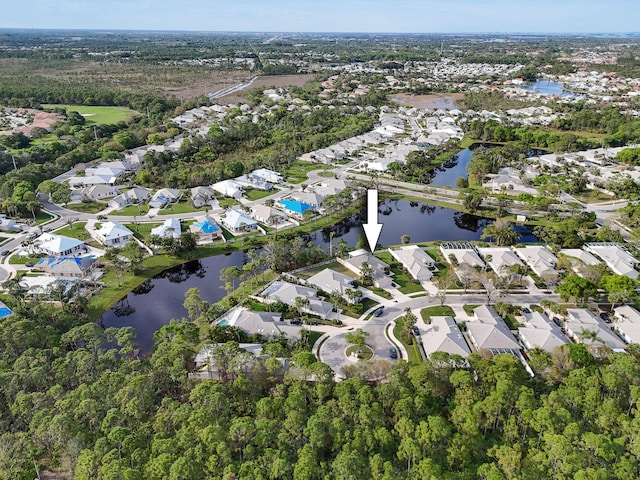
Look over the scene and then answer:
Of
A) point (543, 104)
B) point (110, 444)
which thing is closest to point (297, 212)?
point (110, 444)

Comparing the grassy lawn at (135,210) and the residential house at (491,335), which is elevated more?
the grassy lawn at (135,210)

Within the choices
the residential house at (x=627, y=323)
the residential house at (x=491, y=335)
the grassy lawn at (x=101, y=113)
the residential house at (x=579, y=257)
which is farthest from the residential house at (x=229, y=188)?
the grassy lawn at (x=101, y=113)

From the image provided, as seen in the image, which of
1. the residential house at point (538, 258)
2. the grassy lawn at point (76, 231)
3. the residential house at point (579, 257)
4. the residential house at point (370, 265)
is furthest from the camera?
the grassy lawn at point (76, 231)

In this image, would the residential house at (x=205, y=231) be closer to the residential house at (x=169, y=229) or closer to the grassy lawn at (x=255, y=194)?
the residential house at (x=169, y=229)

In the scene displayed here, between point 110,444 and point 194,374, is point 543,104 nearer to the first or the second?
point 194,374

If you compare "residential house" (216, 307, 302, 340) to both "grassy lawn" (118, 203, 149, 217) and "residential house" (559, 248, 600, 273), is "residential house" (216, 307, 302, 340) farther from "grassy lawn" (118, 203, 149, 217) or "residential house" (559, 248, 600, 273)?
"grassy lawn" (118, 203, 149, 217)

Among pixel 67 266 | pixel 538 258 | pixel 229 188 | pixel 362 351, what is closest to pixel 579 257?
pixel 538 258
